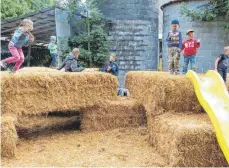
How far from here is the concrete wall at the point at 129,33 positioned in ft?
50.8

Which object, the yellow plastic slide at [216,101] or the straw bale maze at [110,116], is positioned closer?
the yellow plastic slide at [216,101]

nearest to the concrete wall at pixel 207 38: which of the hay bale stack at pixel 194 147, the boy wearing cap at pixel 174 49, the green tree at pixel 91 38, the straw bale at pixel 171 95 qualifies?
the green tree at pixel 91 38

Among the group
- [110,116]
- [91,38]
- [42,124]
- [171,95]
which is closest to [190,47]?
[171,95]

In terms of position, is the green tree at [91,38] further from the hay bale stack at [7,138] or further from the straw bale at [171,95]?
the hay bale stack at [7,138]

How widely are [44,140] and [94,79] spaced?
1727 mm

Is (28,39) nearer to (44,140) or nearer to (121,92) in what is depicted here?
(44,140)

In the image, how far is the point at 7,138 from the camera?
622 cm

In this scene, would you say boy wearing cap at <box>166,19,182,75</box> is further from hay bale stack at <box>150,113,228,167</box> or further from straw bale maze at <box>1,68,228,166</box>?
hay bale stack at <box>150,113,228,167</box>

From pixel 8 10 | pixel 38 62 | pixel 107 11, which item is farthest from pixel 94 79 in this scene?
pixel 8 10

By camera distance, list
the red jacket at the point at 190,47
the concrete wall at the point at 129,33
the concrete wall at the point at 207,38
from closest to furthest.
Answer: the red jacket at the point at 190,47, the concrete wall at the point at 207,38, the concrete wall at the point at 129,33

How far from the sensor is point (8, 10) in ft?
67.2

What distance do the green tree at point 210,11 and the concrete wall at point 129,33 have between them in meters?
2.49

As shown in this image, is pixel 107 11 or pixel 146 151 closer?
pixel 146 151

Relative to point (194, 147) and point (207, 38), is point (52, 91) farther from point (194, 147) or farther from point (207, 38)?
point (207, 38)
